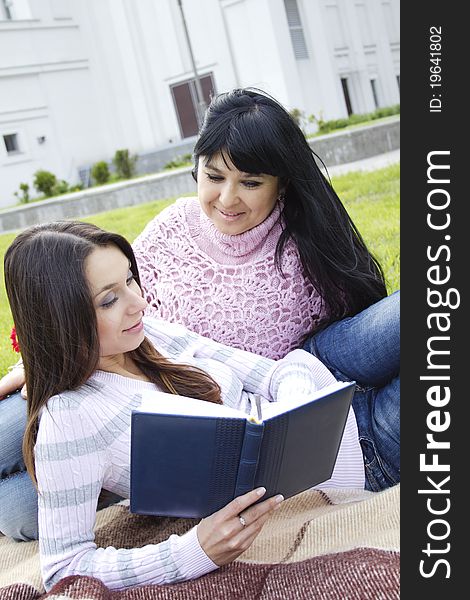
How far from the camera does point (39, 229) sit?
1.76 meters

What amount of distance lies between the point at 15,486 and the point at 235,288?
2.64 ft

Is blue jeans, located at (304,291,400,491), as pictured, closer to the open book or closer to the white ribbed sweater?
the open book

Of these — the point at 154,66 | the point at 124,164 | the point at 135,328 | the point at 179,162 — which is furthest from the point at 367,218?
the point at 154,66

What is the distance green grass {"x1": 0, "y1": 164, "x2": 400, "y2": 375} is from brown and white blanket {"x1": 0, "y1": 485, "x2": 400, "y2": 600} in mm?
1932

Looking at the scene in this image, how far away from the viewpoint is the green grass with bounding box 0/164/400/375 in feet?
13.8

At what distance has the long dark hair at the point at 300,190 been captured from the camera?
2.35 metres

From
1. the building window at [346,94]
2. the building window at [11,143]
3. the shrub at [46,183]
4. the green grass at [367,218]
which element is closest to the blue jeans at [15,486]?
the green grass at [367,218]

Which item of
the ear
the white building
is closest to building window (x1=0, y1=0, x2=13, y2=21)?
the white building

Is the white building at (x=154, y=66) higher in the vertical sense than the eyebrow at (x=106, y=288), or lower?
higher

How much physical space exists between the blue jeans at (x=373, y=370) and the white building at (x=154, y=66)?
50.7 ft

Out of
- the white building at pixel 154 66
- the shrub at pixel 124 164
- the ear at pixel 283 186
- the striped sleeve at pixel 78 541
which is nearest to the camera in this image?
the striped sleeve at pixel 78 541

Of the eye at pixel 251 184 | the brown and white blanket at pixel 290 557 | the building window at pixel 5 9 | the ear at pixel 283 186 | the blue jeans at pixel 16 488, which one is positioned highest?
the building window at pixel 5 9

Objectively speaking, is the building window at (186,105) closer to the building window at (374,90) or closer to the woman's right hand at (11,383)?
the building window at (374,90)

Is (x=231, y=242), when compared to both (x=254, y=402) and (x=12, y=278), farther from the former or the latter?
(x=12, y=278)
